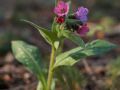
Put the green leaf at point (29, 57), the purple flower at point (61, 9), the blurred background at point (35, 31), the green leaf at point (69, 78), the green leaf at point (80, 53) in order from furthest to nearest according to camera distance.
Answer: the blurred background at point (35, 31) → the green leaf at point (69, 78) → the green leaf at point (29, 57) → the green leaf at point (80, 53) → the purple flower at point (61, 9)

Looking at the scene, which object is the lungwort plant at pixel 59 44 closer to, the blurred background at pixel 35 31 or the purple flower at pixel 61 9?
the purple flower at pixel 61 9

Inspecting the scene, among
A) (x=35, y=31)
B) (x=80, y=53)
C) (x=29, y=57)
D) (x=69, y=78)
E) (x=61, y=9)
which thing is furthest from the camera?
(x=35, y=31)

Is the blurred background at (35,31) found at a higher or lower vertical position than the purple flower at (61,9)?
lower

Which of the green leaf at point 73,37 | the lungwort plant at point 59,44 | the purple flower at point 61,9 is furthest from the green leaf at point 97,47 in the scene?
the purple flower at point 61,9

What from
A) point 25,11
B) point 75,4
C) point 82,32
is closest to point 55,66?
point 82,32

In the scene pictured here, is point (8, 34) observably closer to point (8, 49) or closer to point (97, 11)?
point (8, 49)

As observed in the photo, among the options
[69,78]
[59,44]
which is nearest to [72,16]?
[59,44]

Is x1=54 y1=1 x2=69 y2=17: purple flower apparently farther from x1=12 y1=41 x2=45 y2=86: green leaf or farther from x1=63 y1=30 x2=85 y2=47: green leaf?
x1=12 y1=41 x2=45 y2=86: green leaf

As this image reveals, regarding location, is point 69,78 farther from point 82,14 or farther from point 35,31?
point 35,31
